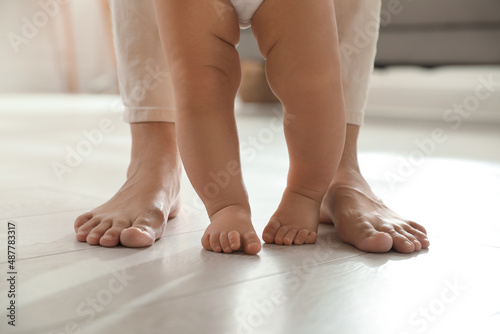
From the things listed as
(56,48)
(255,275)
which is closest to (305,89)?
(255,275)

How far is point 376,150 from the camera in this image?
1.81 m

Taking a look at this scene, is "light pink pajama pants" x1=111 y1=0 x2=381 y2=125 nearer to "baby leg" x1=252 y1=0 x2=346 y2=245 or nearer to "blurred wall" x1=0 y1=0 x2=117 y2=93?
"baby leg" x1=252 y1=0 x2=346 y2=245

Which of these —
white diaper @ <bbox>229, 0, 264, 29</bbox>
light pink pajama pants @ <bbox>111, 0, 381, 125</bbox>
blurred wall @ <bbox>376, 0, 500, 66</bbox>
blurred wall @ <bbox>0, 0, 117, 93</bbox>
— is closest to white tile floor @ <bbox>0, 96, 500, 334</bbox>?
light pink pajama pants @ <bbox>111, 0, 381, 125</bbox>

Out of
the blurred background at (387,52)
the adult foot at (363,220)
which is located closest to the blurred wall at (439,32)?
the blurred background at (387,52)

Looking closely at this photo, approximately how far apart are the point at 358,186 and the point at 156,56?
0.36m

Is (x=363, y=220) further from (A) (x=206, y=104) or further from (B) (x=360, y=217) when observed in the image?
(A) (x=206, y=104)

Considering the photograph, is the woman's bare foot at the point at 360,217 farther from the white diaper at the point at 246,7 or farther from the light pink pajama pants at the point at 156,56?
the white diaper at the point at 246,7

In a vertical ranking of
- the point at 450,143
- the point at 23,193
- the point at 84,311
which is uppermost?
the point at 84,311

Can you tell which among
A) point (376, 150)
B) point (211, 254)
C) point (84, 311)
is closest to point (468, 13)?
point (376, 150)

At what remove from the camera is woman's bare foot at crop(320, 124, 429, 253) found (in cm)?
78

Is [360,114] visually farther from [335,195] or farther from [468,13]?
[468,13]

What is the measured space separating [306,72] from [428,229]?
0.30 meters

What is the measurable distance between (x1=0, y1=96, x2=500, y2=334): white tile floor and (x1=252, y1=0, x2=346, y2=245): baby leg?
0.05 metres

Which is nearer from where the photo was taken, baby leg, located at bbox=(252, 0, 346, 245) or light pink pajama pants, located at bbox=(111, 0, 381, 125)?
baby leg, located at bbox=(252, 0, 346, 245)
